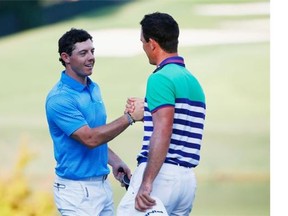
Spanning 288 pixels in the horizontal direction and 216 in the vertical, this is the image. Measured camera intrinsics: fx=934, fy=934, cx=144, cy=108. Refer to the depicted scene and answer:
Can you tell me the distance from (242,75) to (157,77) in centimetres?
211

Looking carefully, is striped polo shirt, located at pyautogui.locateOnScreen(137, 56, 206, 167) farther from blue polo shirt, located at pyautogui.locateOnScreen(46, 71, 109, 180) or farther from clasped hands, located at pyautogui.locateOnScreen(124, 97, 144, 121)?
blue polo shirt, located at pyautogui.locateOnScreen(46, 71, 109, 180)

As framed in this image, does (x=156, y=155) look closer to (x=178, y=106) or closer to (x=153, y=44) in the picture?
(x=178, y=106)

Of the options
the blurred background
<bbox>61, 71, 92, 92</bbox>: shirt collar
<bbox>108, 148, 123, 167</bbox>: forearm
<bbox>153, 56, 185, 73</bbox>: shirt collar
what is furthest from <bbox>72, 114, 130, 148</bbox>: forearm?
the blurred background

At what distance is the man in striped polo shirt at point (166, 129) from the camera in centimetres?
366

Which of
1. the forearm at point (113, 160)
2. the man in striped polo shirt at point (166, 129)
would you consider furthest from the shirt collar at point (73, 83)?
the man in striped polo shirt at point (166, 129)

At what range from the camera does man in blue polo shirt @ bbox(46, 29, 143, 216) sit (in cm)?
418

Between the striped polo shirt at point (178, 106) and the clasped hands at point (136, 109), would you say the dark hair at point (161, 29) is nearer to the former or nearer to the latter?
the striped polo shirt at point (178, 106)

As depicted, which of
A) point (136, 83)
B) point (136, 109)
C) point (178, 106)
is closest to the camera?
point (178, 106)

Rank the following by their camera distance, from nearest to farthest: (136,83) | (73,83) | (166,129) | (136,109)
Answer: (166,129) < (136,109) < (73,83) < (136,83)

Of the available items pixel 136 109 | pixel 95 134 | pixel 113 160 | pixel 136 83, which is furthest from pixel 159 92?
pixel 136 83

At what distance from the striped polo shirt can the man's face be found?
0.60 metres

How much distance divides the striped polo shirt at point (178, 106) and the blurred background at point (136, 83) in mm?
1808

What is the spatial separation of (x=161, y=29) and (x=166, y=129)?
16.4 inches

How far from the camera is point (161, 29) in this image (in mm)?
3762
